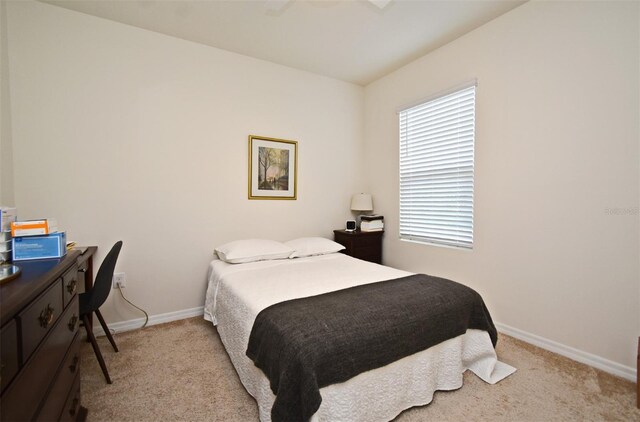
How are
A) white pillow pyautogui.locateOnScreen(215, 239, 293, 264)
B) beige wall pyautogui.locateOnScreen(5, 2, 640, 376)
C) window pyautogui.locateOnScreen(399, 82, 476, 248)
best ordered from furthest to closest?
window pyautogui.locateOnScreen(399, 82, 476, 248) → white pillow pyautogui.locateOnScreen(215, 239, 293, 264) → beige wall pyautogui.locateOnScreen(5, 2, 640, 376)

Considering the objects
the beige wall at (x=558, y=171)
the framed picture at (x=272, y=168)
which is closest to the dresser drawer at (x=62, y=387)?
the framed picture at (x=272, y=168)

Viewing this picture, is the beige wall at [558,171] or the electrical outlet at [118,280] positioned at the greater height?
the beige wall at [558,171]

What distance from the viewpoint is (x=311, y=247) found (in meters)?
2.96

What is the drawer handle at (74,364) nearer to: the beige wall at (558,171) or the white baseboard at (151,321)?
the white baseboard at (151,321)

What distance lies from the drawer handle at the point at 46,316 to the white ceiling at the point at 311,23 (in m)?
2.15

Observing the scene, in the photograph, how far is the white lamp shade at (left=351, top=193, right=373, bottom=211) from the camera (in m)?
3.56

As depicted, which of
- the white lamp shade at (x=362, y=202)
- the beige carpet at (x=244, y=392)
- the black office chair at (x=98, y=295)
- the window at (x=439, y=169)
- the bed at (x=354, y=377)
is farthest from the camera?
the white lamp shade at (x=362, y=202)

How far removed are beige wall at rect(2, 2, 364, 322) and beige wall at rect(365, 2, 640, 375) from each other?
1836 millimetres

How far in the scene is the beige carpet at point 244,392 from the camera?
1511 millimetres

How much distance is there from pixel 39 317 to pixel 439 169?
2986 mm

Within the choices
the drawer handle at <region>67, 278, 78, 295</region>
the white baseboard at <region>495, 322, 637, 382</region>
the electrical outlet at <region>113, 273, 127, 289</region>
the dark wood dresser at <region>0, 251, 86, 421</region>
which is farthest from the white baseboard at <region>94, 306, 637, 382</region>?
the drawer handle at <region>67, 278, 78, 295</region>

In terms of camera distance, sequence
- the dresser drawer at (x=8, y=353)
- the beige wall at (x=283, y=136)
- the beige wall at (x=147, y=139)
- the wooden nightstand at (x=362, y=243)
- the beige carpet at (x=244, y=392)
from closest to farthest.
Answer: the dresser drawer at (x=8, y=353)
the beige carpet at (x=244, y=392)
the beige wall at (x=283, y=136)
the beige wall at (x=147, y=139)
the wooden nightstand at (x=362, y=243)

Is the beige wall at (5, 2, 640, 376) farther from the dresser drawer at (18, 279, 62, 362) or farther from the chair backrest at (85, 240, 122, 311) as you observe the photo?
the dresser drawer at (18, 279, 62, 362)

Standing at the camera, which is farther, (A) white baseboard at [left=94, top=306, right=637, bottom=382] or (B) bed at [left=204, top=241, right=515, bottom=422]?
(A) white baseboard at [left=94, top=306, right=637, bottom=382]
